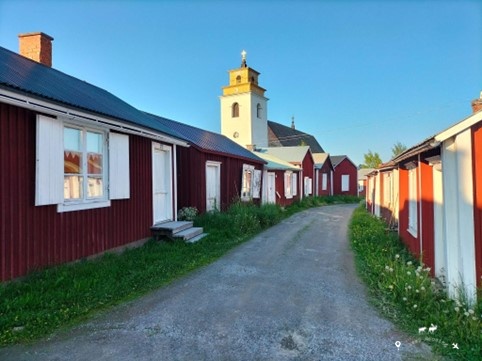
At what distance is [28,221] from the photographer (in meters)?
5.56

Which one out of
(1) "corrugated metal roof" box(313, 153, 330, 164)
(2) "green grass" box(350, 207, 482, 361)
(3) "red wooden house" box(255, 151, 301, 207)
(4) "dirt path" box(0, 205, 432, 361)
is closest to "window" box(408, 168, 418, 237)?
(2) "green grass" box(350, 207, 482, 361)

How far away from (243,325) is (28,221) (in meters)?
3.84

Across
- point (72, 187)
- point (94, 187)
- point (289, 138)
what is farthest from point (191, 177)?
point (289, 138)

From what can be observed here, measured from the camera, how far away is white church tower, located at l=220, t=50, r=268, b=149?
130 ft

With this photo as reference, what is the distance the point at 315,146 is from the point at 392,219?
44859 mm

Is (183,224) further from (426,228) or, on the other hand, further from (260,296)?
(426,228)

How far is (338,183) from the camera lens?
36.4 metres

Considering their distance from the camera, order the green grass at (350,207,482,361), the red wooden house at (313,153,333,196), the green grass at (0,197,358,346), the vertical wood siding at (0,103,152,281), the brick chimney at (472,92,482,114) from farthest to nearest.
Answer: the red wooden house at (313,153,333,196) < the brick chimney at (472,92,482,114) < the vertical wood siding at (0,103,152,281) < the green grass at (0,197,358,346) < the green grass at (350,207,482,361)

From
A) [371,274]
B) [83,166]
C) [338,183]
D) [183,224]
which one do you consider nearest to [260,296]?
[371,274]

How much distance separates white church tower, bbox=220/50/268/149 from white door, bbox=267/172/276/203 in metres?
17.1

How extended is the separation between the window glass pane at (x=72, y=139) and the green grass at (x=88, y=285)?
2184 millimetres

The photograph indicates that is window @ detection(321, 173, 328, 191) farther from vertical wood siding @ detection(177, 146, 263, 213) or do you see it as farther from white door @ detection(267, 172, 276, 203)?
vertical wood siding @ detection(177, 146, 263, 213)

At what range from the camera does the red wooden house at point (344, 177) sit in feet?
119

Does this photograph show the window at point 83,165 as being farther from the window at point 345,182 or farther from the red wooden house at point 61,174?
the window at point 345,182
